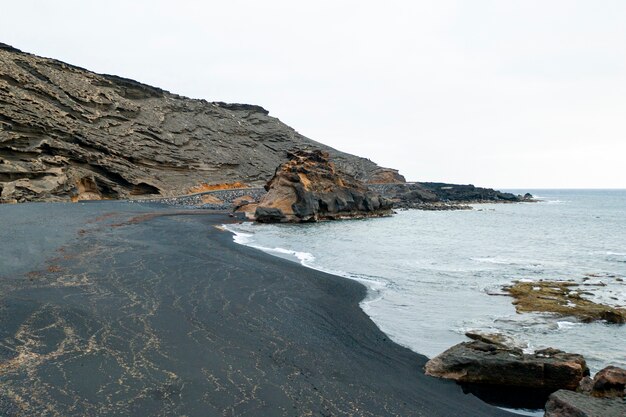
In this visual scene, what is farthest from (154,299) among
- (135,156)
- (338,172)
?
(135,156)

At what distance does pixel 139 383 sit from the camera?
790cm

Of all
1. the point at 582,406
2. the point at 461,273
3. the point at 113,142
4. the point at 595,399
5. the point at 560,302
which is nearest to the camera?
the point at 582,406

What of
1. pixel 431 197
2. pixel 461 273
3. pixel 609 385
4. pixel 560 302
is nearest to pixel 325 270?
pixel 461 273

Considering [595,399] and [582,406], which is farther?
[595,399]

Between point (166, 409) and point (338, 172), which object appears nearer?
point (166, 409)

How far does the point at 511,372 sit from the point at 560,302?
29.3ft

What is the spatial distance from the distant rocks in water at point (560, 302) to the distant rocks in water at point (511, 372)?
6.04 m

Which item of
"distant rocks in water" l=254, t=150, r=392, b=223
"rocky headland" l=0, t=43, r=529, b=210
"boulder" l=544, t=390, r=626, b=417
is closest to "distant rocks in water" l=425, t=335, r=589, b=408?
"boulder" l=544, t=390, r=626, b=417

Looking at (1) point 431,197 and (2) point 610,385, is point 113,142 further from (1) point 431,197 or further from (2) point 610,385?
(2) point 610,385

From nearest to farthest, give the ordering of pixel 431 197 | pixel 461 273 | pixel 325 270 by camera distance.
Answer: pixel 325 270
pixel 461 273
pixel 431 197

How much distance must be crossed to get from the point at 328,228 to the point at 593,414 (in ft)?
119

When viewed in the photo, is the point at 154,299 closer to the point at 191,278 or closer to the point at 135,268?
the point at 191,278

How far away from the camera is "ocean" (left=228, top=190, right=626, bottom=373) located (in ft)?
41.5

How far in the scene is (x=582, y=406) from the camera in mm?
7062
